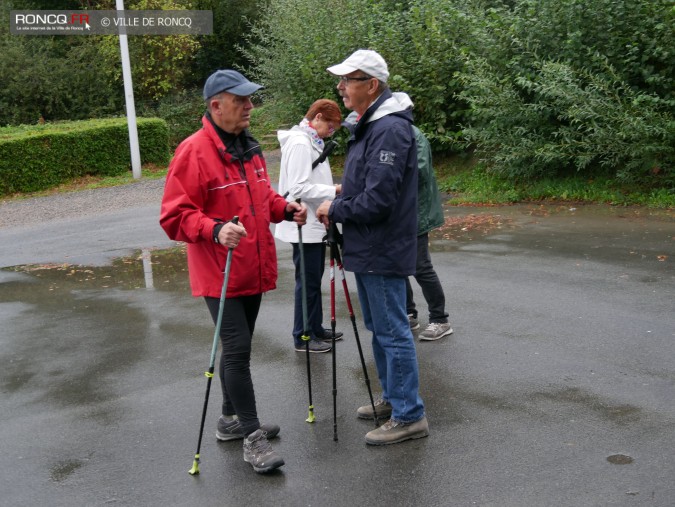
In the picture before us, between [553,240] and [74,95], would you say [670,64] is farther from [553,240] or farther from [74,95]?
[74,95]

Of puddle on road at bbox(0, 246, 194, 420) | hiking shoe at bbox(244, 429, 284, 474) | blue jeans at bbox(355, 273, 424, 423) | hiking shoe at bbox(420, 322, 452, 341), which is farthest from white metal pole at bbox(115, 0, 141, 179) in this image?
hiking shoe at bbox(244, 429, 284, 474)

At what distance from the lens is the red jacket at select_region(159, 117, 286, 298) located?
4.46 m

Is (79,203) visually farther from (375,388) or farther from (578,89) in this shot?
(375,388)

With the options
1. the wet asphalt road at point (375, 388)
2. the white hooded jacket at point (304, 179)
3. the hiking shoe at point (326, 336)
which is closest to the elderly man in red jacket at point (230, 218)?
the wet asphalt road at point (375, 388)

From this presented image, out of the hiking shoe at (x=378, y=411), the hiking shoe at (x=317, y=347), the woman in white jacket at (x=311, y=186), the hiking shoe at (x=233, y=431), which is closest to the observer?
the hiking shoe at (x=233, y=431)

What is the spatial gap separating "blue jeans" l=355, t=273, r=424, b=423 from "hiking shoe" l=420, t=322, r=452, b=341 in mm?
1917

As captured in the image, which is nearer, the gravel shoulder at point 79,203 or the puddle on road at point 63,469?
the puddle on road at point 63,469

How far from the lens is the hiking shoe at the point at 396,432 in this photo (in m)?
4.72

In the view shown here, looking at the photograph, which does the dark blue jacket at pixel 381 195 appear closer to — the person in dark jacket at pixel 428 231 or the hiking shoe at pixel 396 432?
the hiking shoe at pixel 396 432

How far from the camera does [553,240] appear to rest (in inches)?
404

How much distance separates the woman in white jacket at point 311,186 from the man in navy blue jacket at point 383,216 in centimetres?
91

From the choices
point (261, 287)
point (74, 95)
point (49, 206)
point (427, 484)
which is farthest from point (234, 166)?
point (74, 95)

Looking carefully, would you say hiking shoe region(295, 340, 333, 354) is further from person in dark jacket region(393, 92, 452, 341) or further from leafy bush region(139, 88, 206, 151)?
leafy bush region(139, 88, 206, 151)

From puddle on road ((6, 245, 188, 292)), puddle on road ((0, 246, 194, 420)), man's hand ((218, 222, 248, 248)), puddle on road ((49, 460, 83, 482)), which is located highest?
man's hand ((218, 222, 248, 248))
